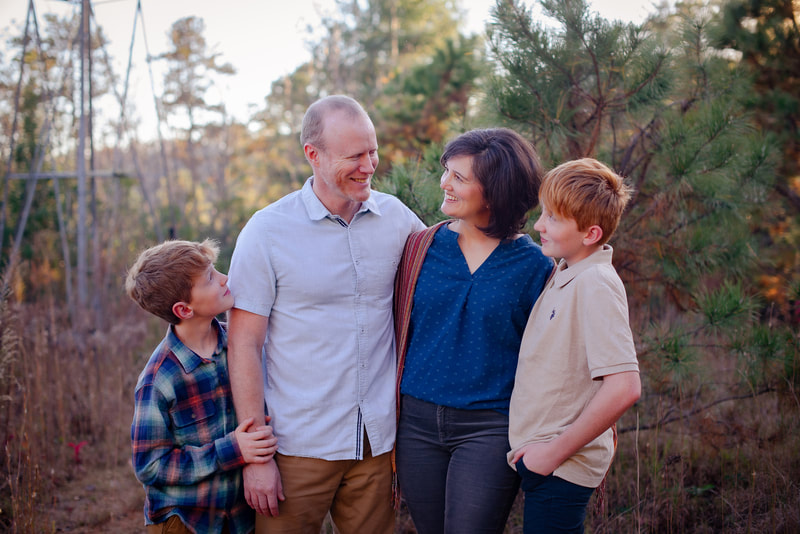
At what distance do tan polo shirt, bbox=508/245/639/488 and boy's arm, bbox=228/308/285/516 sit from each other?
78 cm

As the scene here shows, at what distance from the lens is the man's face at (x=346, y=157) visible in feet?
6.68

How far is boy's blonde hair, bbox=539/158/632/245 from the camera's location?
66.4 inches

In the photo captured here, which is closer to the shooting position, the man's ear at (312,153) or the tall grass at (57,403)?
the man's ear at (312,153)

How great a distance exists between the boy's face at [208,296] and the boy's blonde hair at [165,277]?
2 centimetres

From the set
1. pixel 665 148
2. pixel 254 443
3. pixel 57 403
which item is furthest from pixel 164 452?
pixel 57 403

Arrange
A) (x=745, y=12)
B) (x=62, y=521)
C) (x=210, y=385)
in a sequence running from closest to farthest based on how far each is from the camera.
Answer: (x=210, y=385) → (x=62, y=521) → (x=745, y=12)

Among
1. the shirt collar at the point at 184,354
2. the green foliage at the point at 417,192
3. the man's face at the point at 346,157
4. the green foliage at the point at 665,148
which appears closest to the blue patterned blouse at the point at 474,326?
the man's face at the point at 346,157

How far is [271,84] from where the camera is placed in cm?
1702

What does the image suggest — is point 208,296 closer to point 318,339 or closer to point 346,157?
point 318,339

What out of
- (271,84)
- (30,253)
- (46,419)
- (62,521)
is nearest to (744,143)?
(62,521)

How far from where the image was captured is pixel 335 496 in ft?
7.06

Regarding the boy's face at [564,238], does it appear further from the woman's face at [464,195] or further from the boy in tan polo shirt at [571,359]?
the woman's face at [464,195]

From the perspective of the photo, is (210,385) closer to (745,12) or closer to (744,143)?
(744,143)

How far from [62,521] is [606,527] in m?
2.90
